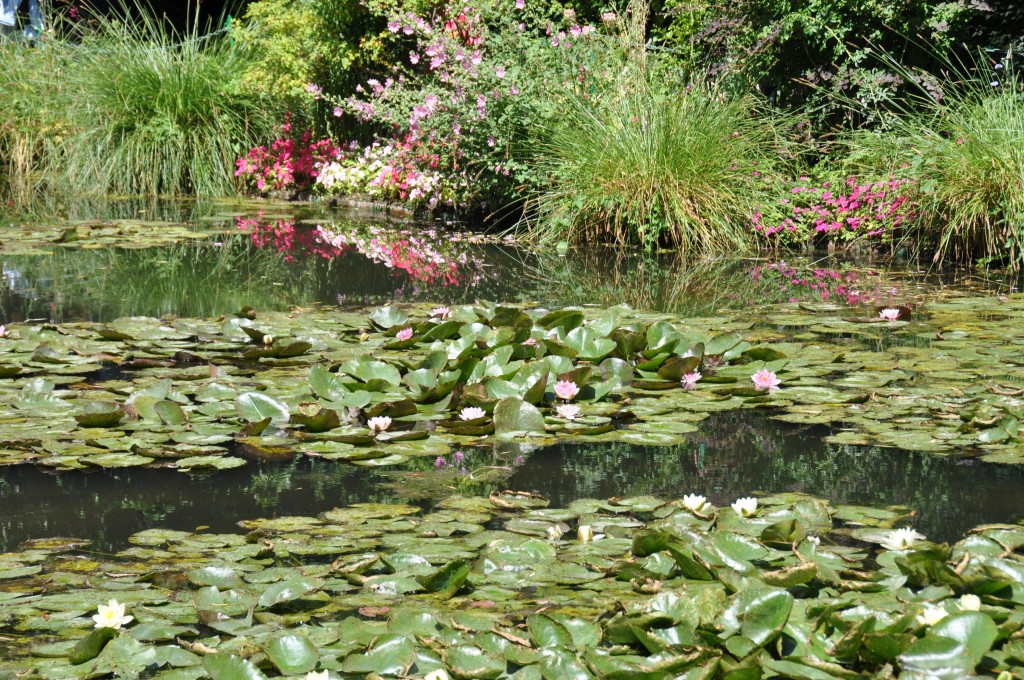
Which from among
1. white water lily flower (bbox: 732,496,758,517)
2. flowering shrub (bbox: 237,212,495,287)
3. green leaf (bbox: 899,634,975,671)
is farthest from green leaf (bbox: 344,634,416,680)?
flowering shrub (bbox: 237,212,495,287)

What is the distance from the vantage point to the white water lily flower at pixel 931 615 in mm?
1802

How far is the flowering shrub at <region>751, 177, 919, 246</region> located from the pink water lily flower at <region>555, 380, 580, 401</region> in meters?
4.16

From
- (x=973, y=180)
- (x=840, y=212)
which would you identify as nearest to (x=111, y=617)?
(x=973, y=180)

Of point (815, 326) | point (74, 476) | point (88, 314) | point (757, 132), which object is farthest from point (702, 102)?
point (74, 476)

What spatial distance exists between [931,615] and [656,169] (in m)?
5.48

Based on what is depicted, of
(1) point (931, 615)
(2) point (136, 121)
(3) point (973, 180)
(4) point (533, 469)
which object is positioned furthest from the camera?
(2) point (136, 121)

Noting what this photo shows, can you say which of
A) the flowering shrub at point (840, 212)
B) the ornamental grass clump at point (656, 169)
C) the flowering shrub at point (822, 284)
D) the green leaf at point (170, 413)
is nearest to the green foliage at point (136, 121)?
the ornamental grass clump at point (656, 169)

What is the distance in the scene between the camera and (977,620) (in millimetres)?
1768

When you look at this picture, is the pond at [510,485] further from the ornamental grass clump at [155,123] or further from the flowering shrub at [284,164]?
the flowering shrub at [284,164]

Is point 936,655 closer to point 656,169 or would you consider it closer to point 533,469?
point 533,469

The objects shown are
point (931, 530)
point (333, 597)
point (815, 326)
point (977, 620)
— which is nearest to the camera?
point (977, 620)

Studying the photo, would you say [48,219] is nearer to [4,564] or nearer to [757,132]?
[757,132]

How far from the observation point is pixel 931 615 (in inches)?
71.7

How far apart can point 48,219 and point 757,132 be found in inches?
210
